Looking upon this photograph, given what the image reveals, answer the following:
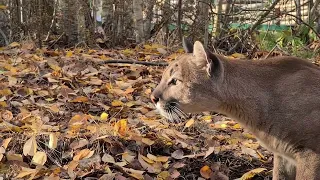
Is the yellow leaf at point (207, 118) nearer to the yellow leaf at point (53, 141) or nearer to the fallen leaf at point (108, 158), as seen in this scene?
the fallen leaf at point (108, 158)

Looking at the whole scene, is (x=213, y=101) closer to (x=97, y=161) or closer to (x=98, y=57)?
(x=97, y=161)

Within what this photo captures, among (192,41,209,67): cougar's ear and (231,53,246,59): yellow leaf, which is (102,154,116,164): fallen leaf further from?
(231,53,246,59): yellow leaf

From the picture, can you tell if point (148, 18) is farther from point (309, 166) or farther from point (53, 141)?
point (309, 166)

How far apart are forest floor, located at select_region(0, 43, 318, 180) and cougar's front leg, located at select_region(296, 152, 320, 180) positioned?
0.52 metres

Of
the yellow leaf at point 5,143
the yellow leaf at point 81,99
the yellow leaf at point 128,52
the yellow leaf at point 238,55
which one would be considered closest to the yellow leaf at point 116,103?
the yellow leaf at point 81,99

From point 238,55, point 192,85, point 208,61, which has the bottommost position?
point 238,55

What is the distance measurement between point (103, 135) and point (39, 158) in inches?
23.2

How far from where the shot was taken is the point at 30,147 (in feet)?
13.7

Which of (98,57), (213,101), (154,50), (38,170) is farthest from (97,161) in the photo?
(154,50)

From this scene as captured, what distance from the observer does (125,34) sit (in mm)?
9430

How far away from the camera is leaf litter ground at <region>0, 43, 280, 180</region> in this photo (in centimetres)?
413

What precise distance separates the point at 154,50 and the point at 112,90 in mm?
2568

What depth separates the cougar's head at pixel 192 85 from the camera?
408cm

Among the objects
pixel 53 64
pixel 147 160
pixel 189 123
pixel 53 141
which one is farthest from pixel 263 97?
pixel 53 64
